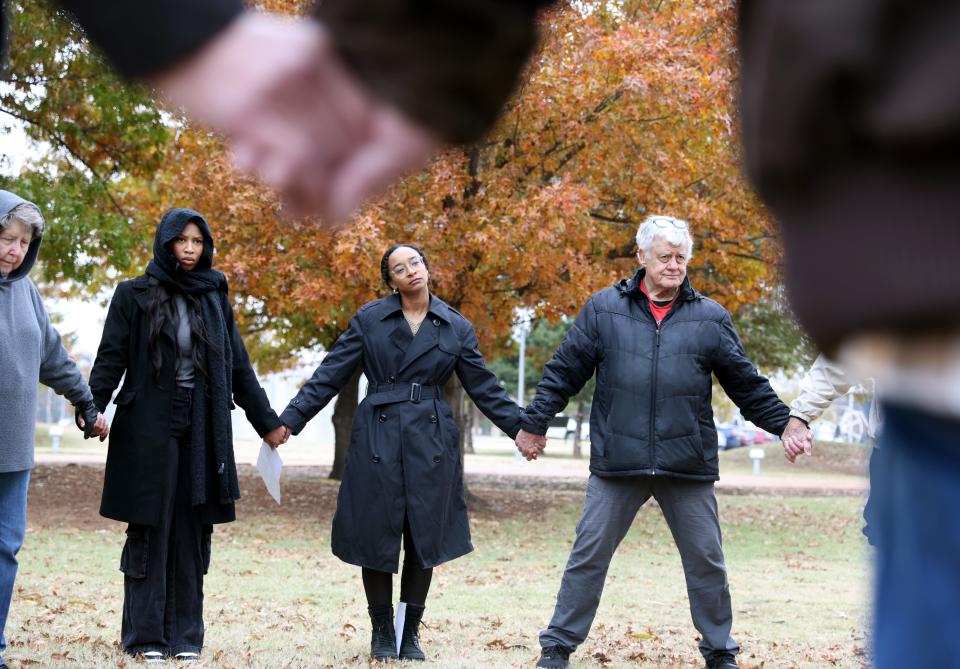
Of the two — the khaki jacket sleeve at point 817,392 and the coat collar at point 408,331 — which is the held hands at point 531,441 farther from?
the khaki jacket sleeve at point 817,392

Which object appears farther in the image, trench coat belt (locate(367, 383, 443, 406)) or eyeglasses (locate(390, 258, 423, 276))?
eyeglasses (locate(390, 258, 423, 276))

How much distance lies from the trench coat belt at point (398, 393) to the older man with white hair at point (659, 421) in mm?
645

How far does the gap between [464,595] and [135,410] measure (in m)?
4.00

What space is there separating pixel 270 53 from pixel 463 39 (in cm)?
18

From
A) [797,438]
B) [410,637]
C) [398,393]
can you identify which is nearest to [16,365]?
[398,393]

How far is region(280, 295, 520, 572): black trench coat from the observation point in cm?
651

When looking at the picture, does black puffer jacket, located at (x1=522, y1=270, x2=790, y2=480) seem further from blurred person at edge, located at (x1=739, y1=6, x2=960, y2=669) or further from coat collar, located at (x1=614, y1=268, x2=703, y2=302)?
blurred person at edge, located at (x1=739, y1=6, x2=960, y2=669)

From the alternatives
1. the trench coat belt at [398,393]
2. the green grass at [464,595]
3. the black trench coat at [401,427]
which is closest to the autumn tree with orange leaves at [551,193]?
the green grass at [464,595]

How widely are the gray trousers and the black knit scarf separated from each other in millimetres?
1804

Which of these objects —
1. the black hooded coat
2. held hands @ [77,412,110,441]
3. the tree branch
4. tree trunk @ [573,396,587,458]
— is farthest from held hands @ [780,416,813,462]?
tree trunk @ [573,396,587,458]

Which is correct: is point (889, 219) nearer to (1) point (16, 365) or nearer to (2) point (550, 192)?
(1) point (16, 365)

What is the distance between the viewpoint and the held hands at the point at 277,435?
21.9ft

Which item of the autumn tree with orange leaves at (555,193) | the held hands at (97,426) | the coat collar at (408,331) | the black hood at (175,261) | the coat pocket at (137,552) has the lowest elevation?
the coat pocket at (137,552)

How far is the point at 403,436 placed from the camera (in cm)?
662
